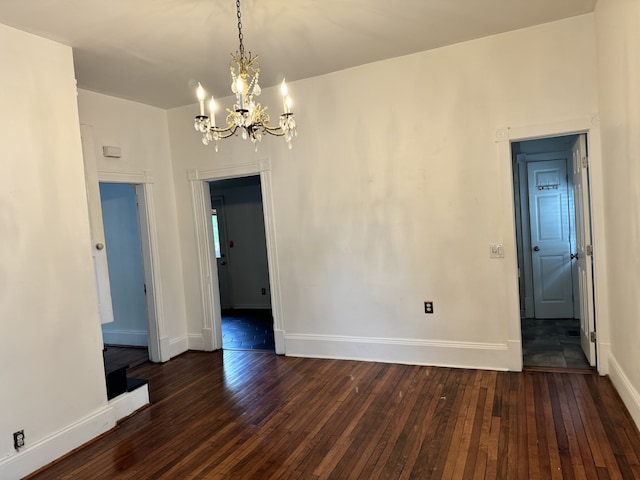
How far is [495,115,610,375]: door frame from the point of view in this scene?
11.8 ft

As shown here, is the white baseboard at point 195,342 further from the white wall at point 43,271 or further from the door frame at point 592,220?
the door frame at point 592,220

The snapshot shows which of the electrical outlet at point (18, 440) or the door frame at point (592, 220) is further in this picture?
the door frame at point (592, 220)

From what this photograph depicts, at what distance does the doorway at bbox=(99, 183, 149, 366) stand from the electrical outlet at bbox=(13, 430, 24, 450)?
2.68m

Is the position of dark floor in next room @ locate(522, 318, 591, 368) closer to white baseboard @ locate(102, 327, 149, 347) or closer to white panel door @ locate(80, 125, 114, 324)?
white panel door @ locate(80, 125, 114, 324)

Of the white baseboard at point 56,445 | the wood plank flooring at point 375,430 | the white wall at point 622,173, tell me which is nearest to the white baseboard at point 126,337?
the wood plank flooring at point 375,430

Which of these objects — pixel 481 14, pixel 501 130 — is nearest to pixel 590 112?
pixel 501 130

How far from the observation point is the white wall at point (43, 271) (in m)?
2.84

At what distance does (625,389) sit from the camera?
Answer: 3.09 m

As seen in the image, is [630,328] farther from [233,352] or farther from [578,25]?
[233,352]

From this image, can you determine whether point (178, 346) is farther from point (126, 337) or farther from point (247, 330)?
point (247, 330)

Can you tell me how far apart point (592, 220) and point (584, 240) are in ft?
1.04

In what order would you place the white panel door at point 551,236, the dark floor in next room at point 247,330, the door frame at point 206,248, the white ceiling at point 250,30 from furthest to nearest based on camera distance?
1. the white panel door at point 551,236
2. the dark floor in next room at point 247,330
3. the door frame at point 206,248
4. the white ceiling at point 250,30

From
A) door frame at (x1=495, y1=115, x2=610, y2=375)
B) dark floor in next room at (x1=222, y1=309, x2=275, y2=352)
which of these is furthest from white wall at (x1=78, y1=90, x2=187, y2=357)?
door frame at (x1=495, y1=115, x2=610, y2=375)

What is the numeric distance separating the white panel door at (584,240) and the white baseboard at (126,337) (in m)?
4.96
